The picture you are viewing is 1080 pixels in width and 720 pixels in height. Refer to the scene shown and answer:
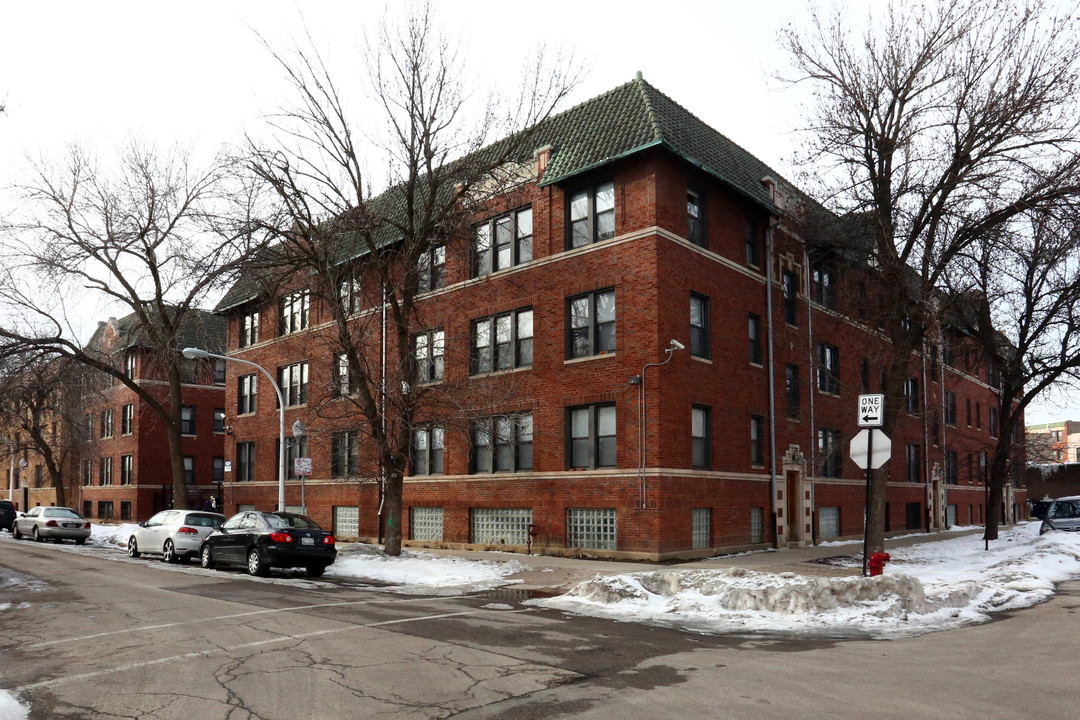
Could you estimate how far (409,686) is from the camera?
7762 mm

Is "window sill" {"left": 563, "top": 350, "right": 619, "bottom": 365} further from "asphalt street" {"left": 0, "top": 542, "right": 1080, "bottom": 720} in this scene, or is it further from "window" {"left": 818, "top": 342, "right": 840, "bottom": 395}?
"window" {"left": 818, "top": 342, "right": 840, "bottom": 395}

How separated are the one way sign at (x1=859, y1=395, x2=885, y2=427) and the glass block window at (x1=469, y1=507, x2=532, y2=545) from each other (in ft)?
39.1

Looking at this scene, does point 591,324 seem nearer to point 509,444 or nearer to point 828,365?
point 509,444

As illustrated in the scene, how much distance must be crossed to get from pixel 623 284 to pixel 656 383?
288 centimetres

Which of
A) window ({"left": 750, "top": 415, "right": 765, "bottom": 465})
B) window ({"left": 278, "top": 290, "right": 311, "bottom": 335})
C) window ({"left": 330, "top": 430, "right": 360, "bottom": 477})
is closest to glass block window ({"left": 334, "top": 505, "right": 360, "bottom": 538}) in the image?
window ({"left": 330, "top": 430, "right": 360, "bottom": 477})

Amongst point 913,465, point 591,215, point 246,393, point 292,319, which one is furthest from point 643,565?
point 246,393

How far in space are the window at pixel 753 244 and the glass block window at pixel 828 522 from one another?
9040mm

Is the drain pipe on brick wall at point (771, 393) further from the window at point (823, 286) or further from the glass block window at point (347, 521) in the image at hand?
the glass block window at point (347, 521)

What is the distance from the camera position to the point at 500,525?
2555cm

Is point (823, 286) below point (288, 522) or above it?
above

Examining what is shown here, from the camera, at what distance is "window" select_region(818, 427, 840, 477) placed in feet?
98.5

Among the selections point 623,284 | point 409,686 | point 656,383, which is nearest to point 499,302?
point 623,284

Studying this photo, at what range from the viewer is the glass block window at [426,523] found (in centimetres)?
2759

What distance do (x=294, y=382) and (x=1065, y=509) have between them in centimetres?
2954
